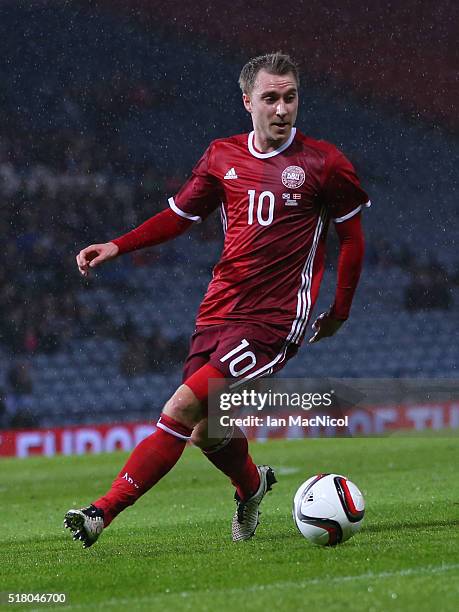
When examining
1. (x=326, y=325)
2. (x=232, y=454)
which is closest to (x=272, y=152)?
(x=326, y=325)

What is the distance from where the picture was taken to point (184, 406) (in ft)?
15.5

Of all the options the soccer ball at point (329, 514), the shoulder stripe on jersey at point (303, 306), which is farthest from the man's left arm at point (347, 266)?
the soccer ball at point (329, 514)

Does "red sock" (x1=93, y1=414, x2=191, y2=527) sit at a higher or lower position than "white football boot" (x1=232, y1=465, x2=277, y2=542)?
higher

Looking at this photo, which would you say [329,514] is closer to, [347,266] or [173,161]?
[347,266]

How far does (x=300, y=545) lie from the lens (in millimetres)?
4758

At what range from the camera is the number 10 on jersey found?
198 inches

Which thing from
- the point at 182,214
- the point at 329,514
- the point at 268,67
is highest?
the point at 268,67

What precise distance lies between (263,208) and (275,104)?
0.44 metres

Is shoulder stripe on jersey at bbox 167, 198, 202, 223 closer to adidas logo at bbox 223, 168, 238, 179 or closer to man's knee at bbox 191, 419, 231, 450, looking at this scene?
adidas logo at bbox 223, 168, 238, 179

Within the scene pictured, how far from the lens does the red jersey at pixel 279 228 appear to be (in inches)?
197

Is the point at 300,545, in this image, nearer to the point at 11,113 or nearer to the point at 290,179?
the point at 290,179

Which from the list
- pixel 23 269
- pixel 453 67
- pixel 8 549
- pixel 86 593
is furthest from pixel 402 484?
pixel 453 67

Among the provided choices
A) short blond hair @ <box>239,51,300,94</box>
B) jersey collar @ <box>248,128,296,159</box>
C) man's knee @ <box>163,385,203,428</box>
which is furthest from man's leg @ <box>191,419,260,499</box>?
short blond hair @ <box>239,51,300,94</box>

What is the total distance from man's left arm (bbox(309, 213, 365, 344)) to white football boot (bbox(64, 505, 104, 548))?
128cm
